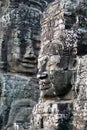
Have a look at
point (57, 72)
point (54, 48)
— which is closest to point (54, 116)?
point (57, 72)

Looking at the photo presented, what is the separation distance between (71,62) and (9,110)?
338 centimetres

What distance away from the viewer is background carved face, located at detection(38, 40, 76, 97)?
477 centimetres

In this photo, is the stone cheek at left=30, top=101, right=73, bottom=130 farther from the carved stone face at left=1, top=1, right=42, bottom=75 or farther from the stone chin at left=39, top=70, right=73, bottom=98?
the carved stone face at left=1, top=1, right=42, bottom=75

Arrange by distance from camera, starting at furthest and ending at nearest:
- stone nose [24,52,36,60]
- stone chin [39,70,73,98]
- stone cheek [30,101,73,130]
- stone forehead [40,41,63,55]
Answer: stone nose [24,52,36,60], stone forehead [40,41,63,55], stone chin [39,70,73,98], stone cheek [30,101,73,130]

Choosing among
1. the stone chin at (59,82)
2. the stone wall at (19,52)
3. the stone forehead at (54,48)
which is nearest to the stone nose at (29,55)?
the stone wall at (19,52)

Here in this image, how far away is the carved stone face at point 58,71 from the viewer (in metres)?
4.77

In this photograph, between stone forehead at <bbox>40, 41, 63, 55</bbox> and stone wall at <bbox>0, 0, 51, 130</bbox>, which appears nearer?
stone forehead at <bbox>40, 41, 63, 55</bbox>

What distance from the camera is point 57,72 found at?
4.82 metres

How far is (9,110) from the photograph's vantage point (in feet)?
25.7

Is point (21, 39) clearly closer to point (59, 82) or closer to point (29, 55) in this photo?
point (29, 55)

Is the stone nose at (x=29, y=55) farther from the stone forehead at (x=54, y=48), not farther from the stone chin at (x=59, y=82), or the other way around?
the stone chin at (x=59, y=82)

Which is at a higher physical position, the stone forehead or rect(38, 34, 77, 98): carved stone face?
the stone forehead

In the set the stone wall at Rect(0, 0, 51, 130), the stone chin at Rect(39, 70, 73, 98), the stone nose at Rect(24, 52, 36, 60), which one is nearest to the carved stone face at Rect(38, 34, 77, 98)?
the stone chin at Rect(39, 70, 73, 98)

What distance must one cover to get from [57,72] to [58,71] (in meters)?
0.02
